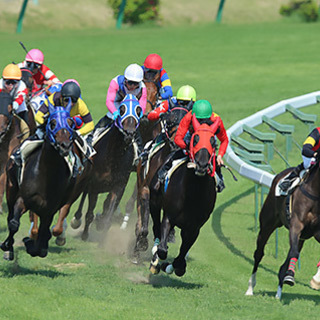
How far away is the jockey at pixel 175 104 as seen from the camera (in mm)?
11992

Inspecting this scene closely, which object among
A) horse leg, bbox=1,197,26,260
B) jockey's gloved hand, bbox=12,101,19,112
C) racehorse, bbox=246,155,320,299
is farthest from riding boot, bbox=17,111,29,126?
racehorse, bbox=246,155,320,299

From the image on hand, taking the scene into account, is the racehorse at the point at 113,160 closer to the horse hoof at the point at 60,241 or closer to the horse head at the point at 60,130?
the horse hoof at the point at 60,241

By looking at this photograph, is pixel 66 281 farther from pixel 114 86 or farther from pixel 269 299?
pixel 114 86

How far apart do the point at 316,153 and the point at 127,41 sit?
26.1 meters

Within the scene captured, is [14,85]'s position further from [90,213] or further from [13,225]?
[13,225]

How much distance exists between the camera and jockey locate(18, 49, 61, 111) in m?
15.4

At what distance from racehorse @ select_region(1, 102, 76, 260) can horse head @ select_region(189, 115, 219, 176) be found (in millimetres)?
1383

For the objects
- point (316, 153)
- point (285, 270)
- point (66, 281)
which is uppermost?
point (316, 153)

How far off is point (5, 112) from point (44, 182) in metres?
2.77

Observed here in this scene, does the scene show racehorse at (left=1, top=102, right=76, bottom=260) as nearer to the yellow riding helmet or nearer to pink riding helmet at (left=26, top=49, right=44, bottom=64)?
the yellow riding helmet

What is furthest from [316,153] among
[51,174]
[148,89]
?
[148,89]

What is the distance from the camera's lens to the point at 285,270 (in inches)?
424

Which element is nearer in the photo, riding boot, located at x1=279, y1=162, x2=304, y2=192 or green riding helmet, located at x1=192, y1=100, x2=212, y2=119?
green riding helmet, located at x1=192, y1=100, x2=212, y2=119

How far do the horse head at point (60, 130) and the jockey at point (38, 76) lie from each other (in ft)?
16.3
